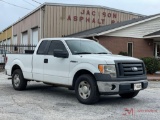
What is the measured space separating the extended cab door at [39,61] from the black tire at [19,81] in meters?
0.79

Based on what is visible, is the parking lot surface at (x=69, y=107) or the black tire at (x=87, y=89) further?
the black tire at (x=87, y=89)

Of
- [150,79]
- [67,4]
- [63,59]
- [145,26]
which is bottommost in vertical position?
[150,79]

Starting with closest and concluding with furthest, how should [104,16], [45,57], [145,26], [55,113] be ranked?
[55,113]
[45,57]
[145,26]
[104,16]

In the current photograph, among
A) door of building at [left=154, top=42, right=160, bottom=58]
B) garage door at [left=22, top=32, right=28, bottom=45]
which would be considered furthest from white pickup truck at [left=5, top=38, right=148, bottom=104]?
garage door at [left=22, top=32, right=28, bottom=45]

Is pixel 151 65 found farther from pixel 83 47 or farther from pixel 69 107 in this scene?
pixel 69 107

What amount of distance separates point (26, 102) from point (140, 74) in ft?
10.7

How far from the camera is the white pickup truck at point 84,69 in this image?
753cm

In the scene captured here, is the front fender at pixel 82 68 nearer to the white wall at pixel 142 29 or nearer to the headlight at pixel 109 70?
the headlight at pixel 109 70

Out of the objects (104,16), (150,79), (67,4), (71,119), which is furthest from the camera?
(104,16)

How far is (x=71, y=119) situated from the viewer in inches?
245

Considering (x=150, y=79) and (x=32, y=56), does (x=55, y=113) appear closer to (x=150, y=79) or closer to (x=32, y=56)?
(x=32, y=56)

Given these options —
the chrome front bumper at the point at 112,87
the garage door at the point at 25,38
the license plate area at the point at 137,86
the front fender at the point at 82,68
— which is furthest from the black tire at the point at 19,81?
the garage door at the point at 25,38

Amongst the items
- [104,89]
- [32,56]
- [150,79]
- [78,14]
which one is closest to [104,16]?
[78,14]

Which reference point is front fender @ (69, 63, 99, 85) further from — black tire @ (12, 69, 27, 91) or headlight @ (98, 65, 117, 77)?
black tire @ (12, 69, 27, 91)
